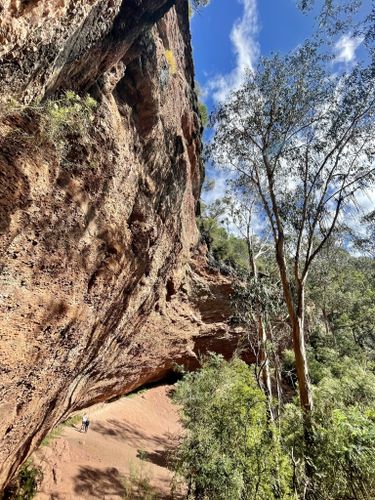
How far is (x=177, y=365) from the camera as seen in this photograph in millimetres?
19469

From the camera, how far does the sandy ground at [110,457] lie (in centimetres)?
962

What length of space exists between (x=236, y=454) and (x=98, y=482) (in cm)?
598

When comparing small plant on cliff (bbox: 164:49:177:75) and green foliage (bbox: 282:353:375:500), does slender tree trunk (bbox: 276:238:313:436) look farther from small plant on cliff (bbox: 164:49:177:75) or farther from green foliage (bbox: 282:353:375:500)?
small plant on cliff (bbox: 164:49:177:75)

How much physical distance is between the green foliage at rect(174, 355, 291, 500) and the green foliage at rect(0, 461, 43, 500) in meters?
4.00

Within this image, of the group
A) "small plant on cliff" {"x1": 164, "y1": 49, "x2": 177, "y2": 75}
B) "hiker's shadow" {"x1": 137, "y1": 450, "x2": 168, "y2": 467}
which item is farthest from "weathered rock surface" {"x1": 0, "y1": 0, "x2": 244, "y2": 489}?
"hiker's shadow" {"x1": 137, "y1": 450, "x2": 168, "y2": 467}

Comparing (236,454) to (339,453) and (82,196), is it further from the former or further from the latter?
(82,196)

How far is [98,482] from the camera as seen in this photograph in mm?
10164

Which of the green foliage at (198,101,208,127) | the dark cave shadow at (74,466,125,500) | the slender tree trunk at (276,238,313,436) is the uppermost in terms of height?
the green foliage at (198,101,208,127)

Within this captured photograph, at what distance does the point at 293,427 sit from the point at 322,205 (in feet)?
21.7

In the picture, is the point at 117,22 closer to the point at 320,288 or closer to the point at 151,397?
the point at 151,397

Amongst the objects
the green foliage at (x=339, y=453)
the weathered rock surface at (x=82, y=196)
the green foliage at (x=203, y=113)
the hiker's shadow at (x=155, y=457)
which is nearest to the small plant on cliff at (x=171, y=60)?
the weathered rock surface at (x=82, y=196)

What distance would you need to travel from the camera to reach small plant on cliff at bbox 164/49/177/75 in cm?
1169

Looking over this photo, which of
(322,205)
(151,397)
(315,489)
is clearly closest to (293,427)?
(315,489)

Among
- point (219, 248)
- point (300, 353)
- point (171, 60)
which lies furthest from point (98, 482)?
point (219, 248)
